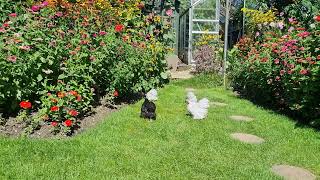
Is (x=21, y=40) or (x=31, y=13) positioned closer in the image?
(x=21, y=40)

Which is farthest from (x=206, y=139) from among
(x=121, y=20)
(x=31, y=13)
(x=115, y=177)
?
(x=121, y=20)

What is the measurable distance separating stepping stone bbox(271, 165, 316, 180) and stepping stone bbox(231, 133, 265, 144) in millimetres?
855

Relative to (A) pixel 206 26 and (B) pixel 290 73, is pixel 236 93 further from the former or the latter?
(A) pixel 206 26

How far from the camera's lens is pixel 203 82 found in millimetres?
10320

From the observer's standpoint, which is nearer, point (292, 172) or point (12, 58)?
point (292, 172)

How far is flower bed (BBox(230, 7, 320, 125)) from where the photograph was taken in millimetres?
5801

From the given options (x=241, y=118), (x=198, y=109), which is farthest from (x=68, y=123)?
(x=241, y=118)

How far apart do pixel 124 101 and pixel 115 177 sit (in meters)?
3.41

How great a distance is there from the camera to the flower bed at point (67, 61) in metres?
4.80

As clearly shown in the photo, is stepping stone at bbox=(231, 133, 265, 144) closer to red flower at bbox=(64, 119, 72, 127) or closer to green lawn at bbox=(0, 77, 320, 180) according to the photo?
green lawn at bbox=(0, 77, 320, 180)

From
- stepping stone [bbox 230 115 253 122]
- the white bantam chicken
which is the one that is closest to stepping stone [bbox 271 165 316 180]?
the white bantam chicken

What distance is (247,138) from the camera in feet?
16.6

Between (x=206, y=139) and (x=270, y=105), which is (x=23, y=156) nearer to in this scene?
(x=206, y=139)

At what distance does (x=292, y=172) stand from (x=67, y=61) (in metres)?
3.11
